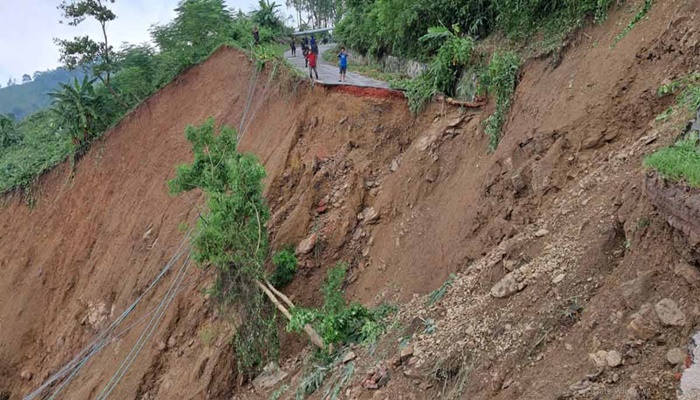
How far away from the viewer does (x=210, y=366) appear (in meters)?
8.98

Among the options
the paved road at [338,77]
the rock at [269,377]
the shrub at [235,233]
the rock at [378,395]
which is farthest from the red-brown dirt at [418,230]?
the paved road at [338,77]

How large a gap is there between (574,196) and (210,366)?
21.9ft

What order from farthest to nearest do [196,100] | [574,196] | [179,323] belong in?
1. [196,100]
2. [179,323]
3. [574,196]

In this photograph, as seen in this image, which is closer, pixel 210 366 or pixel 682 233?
pixel 682 233

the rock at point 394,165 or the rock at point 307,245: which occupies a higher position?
the rock at point 394,165

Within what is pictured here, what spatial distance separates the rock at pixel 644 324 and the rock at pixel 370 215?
6.35m

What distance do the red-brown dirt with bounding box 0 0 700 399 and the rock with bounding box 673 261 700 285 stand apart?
0.06m

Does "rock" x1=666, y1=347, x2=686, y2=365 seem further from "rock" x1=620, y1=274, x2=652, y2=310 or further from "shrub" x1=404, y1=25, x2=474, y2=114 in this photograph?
"shrub" x1=404, y1=25, x2=474, y2=114

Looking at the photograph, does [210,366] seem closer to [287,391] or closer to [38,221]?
[287,391]

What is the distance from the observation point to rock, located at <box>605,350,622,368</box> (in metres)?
3.64

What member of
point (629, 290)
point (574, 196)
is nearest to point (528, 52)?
point (574, 196)

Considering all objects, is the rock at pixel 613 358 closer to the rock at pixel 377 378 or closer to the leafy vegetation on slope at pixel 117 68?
the rock at pixel 377 378

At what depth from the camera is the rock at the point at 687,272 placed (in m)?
3.60

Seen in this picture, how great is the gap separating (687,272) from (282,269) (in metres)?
7.21
